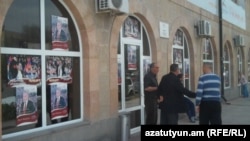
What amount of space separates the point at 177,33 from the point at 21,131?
7533 millimetres

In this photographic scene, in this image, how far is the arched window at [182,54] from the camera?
11.8 metres

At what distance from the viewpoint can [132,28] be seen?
9.20 m

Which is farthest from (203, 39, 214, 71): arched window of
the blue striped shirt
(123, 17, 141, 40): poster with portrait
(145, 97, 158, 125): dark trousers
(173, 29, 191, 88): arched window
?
the blue striped shirt

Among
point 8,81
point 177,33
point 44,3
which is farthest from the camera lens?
point 177,33

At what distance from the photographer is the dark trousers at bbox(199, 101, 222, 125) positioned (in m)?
7.35

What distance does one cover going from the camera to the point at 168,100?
729 cm

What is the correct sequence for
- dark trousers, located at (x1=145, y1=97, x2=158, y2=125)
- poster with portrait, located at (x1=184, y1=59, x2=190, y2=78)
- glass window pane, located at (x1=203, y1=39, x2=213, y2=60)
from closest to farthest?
dark trousers, located at (x1=145, y1=97, x2=158, y2=125) → poster with portrait, located at (x1=184, y1=59, x2=190, y2=78) → glass window pane, located at (x1=203, y1=39, x2=213, y2=60)

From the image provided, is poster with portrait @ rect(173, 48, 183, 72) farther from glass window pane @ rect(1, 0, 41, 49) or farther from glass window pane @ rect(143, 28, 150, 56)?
glass window pane @ rect(1, 0, 41, 49)

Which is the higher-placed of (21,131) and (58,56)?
(58,56)

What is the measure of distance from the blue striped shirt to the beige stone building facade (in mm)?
1810

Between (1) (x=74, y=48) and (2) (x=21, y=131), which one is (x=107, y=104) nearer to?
(1) (x=74, y=48)

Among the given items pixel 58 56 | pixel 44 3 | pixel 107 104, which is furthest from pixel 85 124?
pixel 44 3

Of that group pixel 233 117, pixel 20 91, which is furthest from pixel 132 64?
pixel 233 117

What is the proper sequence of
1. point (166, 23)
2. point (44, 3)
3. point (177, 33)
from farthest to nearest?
point (177, 33), point (166, 23), point (44, 3)
